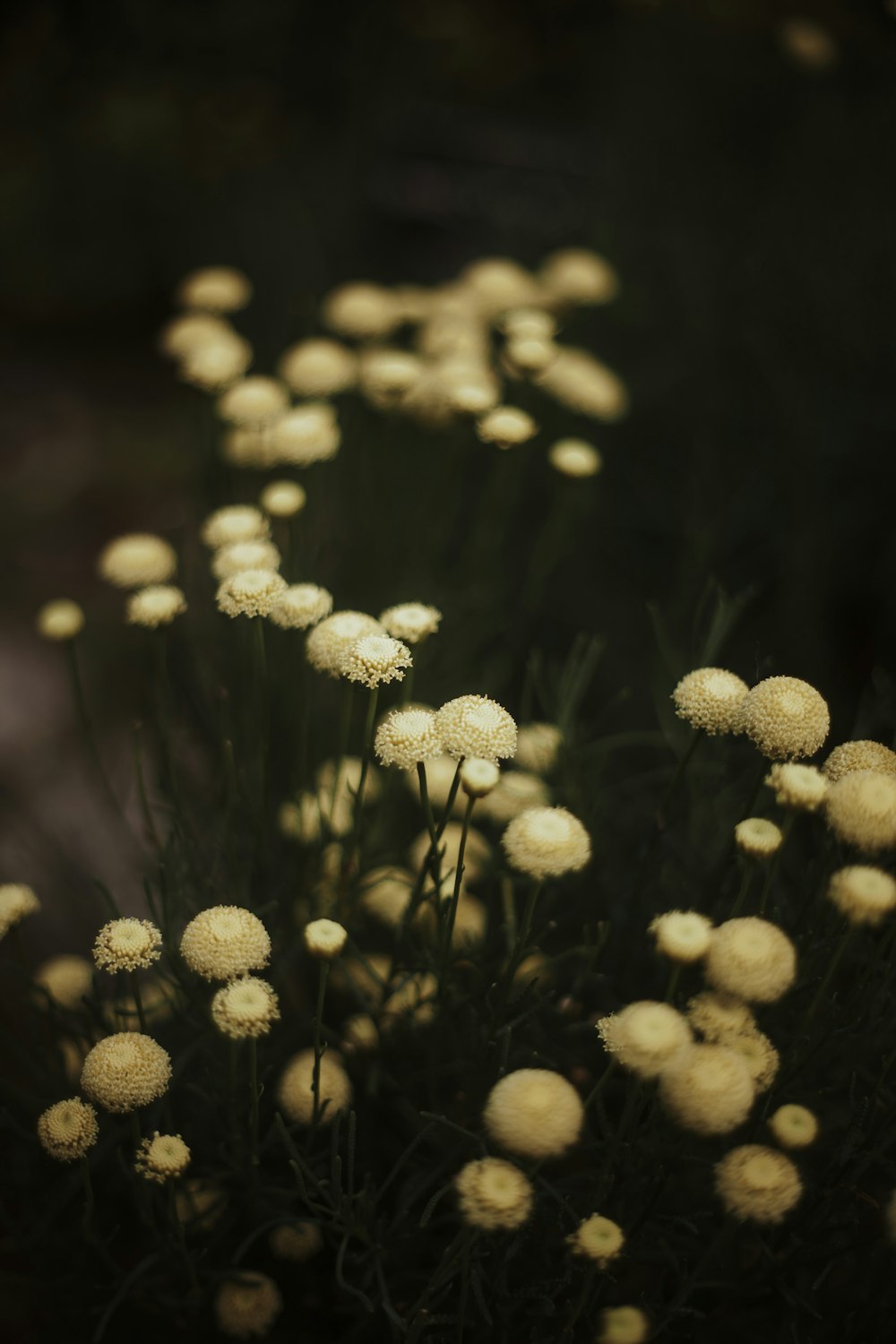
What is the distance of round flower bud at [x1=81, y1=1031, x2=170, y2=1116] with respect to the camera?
0.45m

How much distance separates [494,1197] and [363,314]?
69 cm

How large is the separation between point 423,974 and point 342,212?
119 cm

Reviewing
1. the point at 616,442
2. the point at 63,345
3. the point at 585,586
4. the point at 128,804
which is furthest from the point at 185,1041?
the point at 63,345

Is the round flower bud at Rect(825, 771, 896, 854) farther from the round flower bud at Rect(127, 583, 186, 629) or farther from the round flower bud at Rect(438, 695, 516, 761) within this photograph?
the round flower bud at Rect(127, 583, 186, 629)

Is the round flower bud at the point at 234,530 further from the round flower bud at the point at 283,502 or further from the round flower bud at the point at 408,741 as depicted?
the round flower bud at the point at 408,741

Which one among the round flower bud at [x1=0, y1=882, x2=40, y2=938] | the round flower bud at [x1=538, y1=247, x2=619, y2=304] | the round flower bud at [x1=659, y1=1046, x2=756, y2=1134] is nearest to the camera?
the round flower bud at [x1=659, y1=1046, x2=756, y2=1134]

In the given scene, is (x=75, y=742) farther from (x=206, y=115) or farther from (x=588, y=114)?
(x=588, y=114)

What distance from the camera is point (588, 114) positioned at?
1.57 meters

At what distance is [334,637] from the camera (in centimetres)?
55

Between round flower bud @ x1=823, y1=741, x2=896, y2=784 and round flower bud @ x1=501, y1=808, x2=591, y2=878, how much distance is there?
0.13m

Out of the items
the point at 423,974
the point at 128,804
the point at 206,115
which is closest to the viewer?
the point at 423,974

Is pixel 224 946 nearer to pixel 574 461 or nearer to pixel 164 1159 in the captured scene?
pixel 164 1159

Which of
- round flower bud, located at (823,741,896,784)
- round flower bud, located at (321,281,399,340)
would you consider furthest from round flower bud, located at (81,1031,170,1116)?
round flower bud, located at (321,281,399,340)

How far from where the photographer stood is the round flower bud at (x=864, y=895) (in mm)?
427
